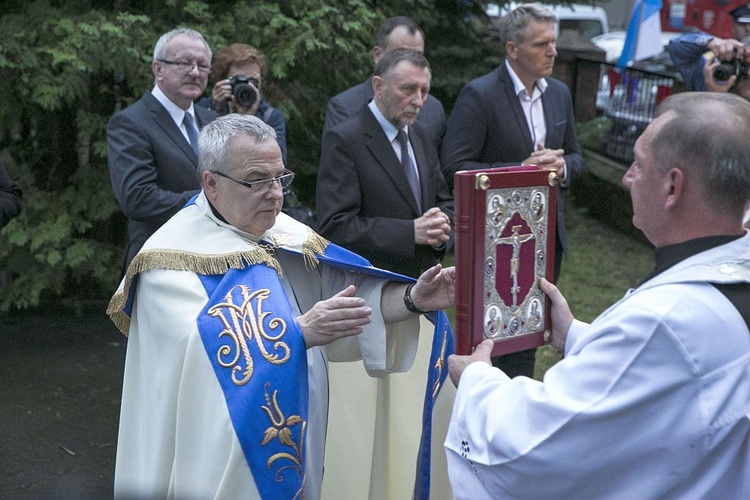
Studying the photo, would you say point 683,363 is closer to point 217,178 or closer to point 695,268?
point 695,268

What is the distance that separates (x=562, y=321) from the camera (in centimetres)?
301

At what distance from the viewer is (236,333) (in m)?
3.27

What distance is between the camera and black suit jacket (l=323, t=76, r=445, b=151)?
589cm

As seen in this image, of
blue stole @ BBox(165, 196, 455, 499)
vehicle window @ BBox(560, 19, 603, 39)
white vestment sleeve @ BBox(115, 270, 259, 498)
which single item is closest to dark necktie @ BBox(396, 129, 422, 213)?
blue stole @ BBox(165, 196, 455, 499)

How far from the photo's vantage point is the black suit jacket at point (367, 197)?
186 inches

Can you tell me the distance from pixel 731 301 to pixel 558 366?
41cm

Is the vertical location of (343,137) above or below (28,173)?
above

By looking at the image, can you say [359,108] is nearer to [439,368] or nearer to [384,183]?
[384,183]

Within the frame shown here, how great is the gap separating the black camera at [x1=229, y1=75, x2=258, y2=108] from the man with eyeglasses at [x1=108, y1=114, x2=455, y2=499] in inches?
84.7

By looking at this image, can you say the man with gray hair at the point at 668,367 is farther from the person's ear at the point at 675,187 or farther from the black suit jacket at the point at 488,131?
the black suit jacket at the point at 488,131

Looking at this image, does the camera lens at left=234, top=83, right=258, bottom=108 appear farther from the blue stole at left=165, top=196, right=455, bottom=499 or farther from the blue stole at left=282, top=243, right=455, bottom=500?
the blue stole at left=165, top=196, right=455, bottom=499

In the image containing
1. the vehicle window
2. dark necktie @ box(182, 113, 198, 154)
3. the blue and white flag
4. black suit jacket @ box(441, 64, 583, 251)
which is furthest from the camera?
the vehicle window

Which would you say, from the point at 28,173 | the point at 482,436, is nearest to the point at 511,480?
the point at 482,436

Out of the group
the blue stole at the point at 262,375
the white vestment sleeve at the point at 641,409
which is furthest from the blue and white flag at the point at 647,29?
the white vestment sleeve at the point at 641,409
